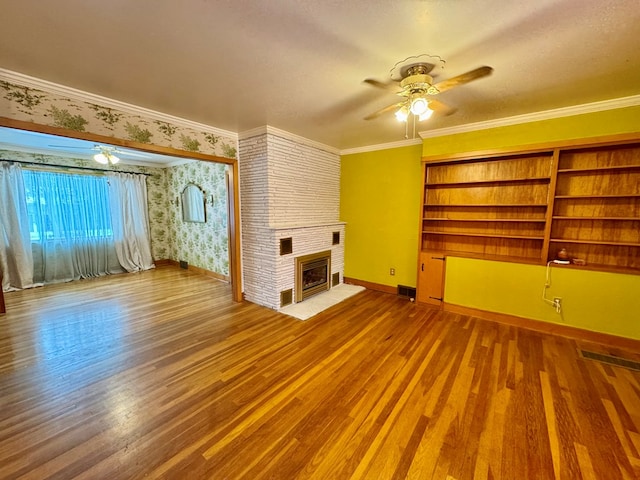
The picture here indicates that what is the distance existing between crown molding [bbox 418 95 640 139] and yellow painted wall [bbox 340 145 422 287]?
0.54 m

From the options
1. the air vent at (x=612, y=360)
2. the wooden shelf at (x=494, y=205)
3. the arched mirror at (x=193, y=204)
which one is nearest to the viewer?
the air vent at (x=612, y=360)

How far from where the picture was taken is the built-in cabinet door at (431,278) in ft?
12.2

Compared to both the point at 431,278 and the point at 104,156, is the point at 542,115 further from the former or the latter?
the point at 104,156

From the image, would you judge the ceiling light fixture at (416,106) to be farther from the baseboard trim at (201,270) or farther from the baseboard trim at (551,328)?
the baseboard trim at (201,270)

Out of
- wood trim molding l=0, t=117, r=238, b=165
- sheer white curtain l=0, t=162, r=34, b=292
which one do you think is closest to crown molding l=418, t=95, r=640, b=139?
wood trim molding l=0, t=117, r=238, b=165

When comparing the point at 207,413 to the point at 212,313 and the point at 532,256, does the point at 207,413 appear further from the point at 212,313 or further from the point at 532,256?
the point at 532,256

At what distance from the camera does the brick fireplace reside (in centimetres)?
365

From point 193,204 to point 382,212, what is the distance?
3.96m

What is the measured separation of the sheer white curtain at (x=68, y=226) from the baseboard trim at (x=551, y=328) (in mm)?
6606

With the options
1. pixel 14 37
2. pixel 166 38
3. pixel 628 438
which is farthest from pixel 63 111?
pixel 628 438

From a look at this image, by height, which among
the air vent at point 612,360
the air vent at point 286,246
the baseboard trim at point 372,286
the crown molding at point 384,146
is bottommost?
the air vent at point 612,360

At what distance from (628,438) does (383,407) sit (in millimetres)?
1509

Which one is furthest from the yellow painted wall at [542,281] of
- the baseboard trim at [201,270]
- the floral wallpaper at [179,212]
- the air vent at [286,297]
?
the baseboard trim at [201,270]

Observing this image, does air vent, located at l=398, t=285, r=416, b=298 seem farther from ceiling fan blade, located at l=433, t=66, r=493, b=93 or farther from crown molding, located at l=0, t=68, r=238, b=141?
crown molding, located at l=0, t=68, r=238, b=141
